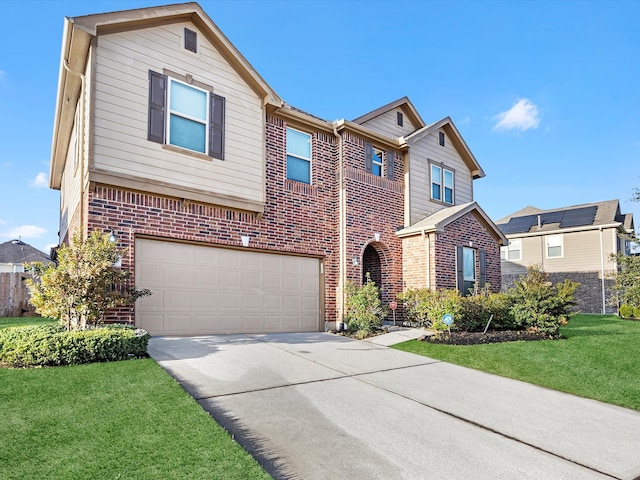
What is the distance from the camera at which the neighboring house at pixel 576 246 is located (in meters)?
20.4

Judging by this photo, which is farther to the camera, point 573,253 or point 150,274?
point 573,253

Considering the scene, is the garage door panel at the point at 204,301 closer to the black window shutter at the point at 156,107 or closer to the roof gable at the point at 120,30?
the black window shutter at the point at 156,107

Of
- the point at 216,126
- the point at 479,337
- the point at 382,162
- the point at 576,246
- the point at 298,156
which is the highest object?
the point at 382,162

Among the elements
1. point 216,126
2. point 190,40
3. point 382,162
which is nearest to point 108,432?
point 216,126

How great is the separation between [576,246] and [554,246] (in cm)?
111

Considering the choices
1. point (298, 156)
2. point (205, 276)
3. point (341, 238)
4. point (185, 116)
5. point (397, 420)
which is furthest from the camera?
point (341, 238)

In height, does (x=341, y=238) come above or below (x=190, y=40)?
below

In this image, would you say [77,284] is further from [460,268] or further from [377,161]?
[460,268]

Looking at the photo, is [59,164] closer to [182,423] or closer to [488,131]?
[182,423]

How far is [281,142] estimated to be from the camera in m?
10.9

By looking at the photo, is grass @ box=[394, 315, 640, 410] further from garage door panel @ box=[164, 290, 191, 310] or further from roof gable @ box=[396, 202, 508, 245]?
garage door panel @ box=[164, 290, 191, 310]

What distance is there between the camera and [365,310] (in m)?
10.3

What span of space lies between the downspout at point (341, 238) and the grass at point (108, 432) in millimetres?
6915

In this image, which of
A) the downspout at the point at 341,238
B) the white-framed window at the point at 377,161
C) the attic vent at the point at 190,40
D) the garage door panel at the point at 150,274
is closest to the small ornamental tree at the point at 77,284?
the garage door panel at the point at 150,274
